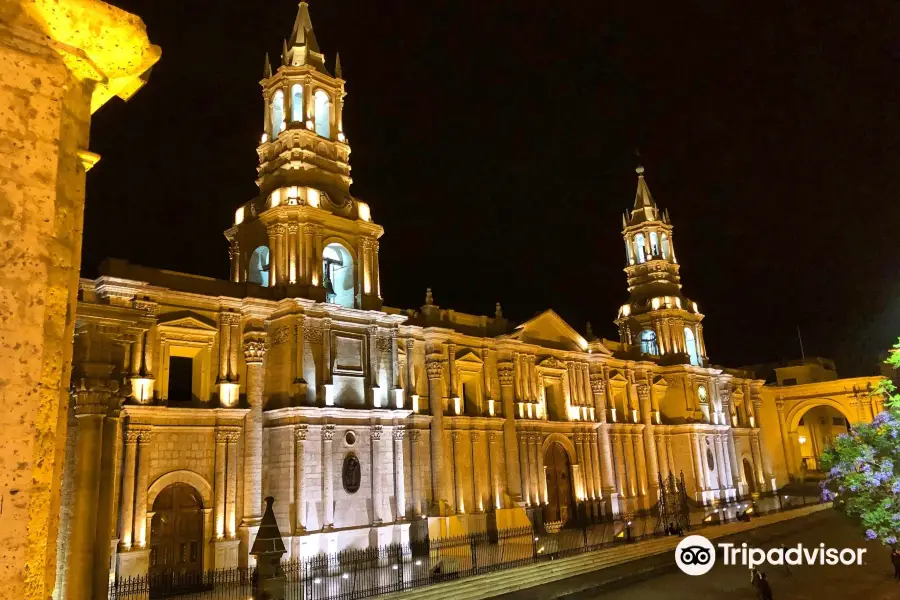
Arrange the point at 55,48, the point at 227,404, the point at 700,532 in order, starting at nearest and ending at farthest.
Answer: the point at 55,48 → the point at 227,404 → the point at 700,532

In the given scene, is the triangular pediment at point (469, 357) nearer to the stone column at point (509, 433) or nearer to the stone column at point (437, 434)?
the stone column at point (509, 433)

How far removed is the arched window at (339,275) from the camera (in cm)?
2477

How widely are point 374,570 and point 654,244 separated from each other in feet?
106

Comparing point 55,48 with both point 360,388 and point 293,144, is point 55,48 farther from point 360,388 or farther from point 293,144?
point 293,144

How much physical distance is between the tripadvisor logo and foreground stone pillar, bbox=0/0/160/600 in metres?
22.7

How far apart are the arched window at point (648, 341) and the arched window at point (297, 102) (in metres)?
28.1

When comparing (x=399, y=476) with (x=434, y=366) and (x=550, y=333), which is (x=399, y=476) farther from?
(x=550, y=333)

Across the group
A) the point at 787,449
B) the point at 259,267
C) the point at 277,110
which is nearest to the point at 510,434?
the point at 259,267

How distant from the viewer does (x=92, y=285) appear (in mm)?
18719

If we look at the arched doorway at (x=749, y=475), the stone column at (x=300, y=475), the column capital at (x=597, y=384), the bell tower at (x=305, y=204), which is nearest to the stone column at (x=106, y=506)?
the stone column at (x=300, y=475)

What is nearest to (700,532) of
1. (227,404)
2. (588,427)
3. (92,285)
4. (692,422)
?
(588,427)

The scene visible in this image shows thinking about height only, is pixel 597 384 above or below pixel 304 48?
below

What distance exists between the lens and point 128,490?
706 inches

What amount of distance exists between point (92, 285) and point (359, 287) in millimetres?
9082
